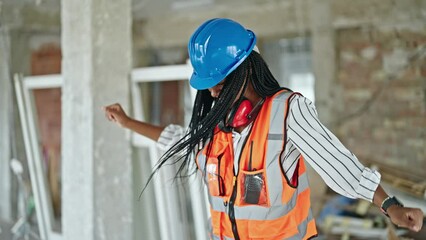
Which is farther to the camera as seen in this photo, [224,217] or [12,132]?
[12,132]

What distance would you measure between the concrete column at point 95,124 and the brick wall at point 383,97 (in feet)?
8.28

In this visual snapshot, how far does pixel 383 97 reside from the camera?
4.43m

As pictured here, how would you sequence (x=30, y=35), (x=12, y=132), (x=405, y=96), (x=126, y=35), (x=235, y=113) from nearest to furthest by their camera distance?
(x=235, y=113), (x=126, y=35), (x=12, y=132), (x=405, y=96), (x=30, y=35)

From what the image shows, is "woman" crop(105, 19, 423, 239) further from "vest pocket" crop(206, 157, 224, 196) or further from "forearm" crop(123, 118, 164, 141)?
"forearm" crop(123, 118, 164, 141)

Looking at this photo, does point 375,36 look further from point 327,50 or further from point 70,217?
point 70,217

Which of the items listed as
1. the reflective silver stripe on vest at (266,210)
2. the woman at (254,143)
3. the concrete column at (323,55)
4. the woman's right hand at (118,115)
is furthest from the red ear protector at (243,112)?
the concrete column at (323,55)


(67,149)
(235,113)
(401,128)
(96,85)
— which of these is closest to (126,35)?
(96,85)

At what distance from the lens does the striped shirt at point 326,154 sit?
1248 mm

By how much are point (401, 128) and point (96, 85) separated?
118 inches

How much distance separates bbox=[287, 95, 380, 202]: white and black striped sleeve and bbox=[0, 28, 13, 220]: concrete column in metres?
2.38

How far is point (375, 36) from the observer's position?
175 inches

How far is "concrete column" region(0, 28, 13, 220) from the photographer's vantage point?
3.19 m

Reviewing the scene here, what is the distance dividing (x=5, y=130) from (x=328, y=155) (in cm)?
259

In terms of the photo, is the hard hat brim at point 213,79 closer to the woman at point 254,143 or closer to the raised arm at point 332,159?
the woman at point 254,143
